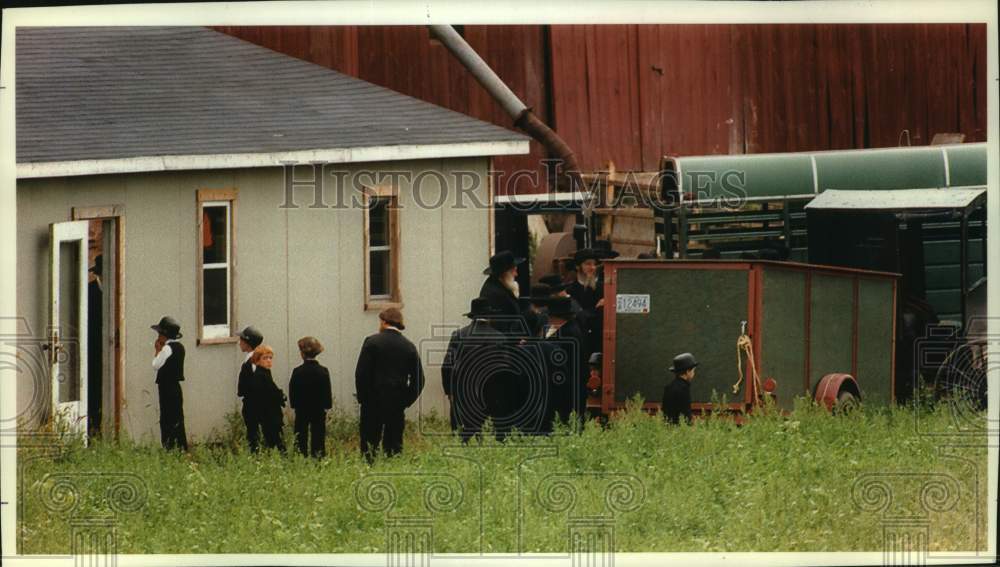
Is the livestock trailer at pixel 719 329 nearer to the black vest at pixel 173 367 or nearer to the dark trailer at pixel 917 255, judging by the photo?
the dark trailer at pixel 917 255

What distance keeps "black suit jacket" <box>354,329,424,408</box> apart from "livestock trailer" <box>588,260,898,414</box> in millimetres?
1959

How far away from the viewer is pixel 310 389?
54.5 ft

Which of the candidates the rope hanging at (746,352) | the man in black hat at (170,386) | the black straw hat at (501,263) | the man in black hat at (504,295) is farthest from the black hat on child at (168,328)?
the rope hanging at (746,352)

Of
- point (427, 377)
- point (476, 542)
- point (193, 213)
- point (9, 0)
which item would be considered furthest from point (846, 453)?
point (9, 0)

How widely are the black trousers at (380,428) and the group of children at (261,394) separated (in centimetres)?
37

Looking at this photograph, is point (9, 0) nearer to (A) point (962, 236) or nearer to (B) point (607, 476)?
(B) point (607, 476)

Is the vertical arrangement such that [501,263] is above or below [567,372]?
above

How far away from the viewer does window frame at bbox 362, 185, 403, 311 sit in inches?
760

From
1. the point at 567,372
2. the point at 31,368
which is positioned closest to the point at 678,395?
the point at 567,372

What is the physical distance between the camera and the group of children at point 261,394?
54.7 ft

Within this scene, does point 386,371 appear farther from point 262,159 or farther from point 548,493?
point 262,159

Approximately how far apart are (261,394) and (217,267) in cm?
189

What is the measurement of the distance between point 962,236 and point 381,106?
6.30 meters
